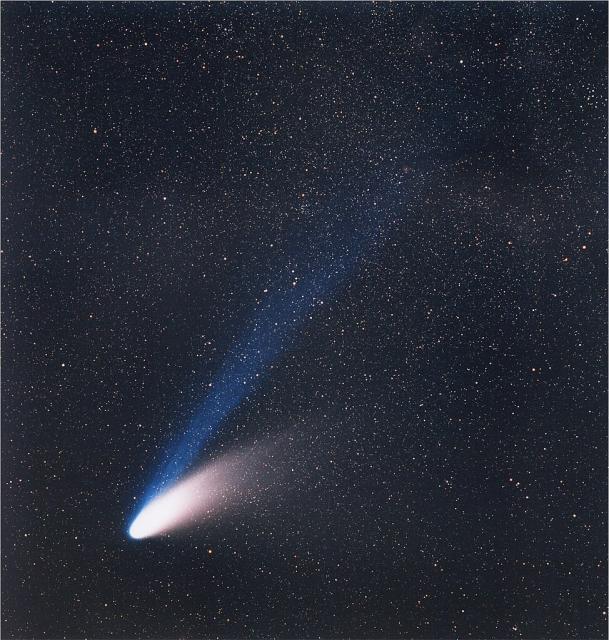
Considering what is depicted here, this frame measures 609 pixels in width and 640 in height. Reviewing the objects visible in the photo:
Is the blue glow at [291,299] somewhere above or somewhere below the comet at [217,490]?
above

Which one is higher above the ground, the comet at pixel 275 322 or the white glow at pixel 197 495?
the comet at pixel 275 322

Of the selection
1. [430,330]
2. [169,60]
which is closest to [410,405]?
[430,330]

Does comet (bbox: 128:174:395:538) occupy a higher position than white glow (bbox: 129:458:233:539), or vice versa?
comet (bbox: 128:174:395:538)

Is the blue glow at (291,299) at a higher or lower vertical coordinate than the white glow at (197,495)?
higher

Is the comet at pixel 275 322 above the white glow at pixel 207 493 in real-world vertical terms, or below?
above

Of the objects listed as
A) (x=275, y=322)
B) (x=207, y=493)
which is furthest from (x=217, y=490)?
(x=275, y=322)

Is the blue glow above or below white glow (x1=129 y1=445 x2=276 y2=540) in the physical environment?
above
